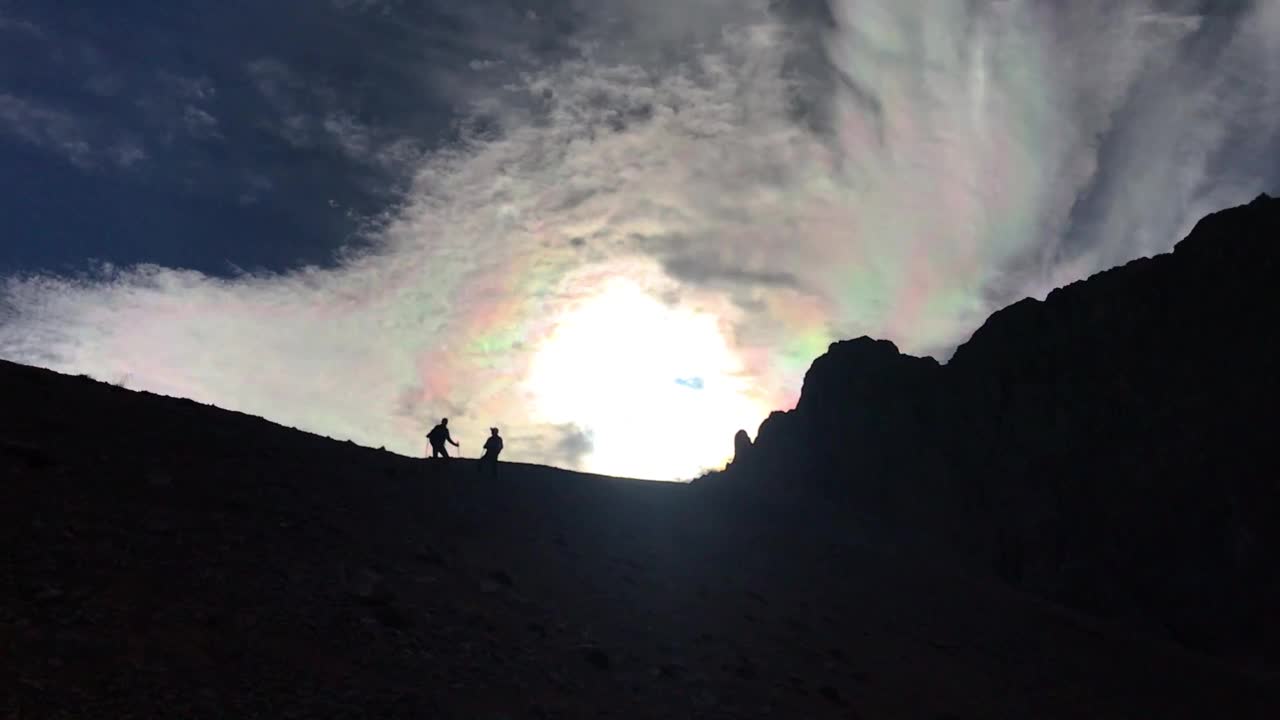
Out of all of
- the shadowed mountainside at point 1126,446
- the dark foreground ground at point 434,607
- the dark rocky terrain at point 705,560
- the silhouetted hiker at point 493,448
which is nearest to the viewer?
the dark foreground ground at point 434,607

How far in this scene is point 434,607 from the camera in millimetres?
19922

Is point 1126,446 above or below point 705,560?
above

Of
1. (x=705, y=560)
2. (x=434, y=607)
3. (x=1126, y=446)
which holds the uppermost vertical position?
(x=1126, y=446)

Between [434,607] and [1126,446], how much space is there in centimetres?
5896

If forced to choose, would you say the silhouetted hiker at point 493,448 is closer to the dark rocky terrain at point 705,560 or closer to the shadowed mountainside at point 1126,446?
the dark rocky terrain at point 705,560

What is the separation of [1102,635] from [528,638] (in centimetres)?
3517

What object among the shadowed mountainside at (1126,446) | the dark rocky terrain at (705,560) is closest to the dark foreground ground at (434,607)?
the dark rocky terrain at (705,560)

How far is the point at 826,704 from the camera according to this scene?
73.2 ft

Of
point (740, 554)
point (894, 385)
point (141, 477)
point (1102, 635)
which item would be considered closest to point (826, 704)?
point (740, 554)

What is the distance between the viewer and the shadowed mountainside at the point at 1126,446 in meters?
51.0

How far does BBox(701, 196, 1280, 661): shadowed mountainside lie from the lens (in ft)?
167

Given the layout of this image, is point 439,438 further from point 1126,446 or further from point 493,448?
point 1126,446

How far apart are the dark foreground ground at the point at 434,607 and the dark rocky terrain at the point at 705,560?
0.11 meters

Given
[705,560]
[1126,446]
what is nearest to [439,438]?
[705,560]
